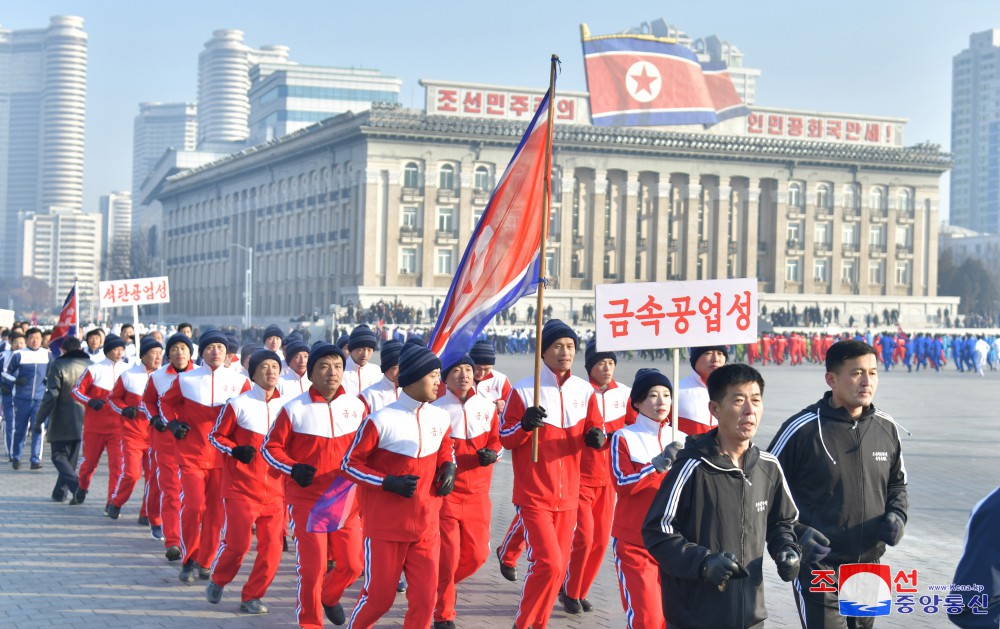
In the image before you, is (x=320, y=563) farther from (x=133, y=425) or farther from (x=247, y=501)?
(x=133, y=425)

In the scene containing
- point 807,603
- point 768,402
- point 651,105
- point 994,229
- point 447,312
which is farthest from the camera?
point 994,229

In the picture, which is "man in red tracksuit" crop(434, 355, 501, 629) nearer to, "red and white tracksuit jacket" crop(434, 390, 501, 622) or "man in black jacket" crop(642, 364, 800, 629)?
"red and white tracksuit jacket" crop(434, 390, 501, 622)

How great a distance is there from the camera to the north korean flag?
154 feet

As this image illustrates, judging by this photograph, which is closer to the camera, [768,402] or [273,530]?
[273,530]

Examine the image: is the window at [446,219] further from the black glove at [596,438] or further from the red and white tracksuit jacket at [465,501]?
the black glove at [596,438]

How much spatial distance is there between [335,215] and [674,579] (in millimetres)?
71273

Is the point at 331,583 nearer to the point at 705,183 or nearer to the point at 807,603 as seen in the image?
the point at 807,603

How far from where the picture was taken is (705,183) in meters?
77.4

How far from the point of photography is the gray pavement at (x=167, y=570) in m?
8.06

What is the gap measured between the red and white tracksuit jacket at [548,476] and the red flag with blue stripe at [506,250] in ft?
2.04

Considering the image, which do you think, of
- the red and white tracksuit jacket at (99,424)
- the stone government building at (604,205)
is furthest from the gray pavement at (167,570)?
the stone government building at (604,205)

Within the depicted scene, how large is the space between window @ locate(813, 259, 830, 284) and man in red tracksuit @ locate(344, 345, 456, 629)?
75.4m

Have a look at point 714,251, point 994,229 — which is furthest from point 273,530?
point 994,229

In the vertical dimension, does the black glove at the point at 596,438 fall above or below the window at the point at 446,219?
below
